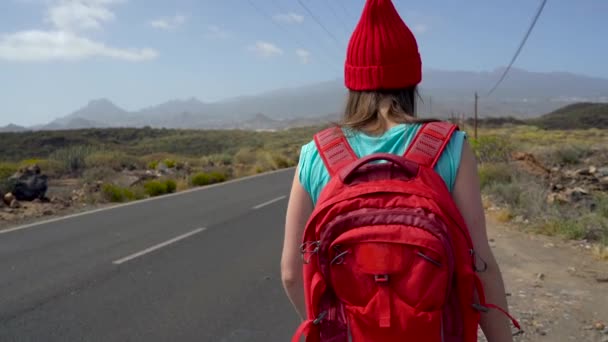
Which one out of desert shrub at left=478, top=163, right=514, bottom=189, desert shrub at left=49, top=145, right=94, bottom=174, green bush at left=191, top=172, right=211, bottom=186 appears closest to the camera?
desert shrub at left=478, top=163, right=514, bottom=189

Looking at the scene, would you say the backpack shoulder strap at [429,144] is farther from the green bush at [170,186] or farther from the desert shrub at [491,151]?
the desert shrub at [491,151]

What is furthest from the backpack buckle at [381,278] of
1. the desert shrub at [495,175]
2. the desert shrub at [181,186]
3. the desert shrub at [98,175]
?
the desert shrub at [98,175]

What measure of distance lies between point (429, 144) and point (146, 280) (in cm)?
557

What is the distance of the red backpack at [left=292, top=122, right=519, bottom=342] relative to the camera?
155 cm

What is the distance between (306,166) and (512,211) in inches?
383

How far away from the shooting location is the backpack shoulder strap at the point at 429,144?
1.71m

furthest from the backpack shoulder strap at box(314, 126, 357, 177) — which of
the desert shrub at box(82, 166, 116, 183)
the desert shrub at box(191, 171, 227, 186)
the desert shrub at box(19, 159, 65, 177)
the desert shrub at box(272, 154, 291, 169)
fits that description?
the desert shrub at box(272, 154, 291, 169)

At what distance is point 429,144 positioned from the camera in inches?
68.1

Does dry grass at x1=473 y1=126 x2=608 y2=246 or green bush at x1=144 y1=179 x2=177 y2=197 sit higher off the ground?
dry grass at x1=473 y1=126 x2=608 y2=246

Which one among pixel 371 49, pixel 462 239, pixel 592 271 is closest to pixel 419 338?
pixel 462 239

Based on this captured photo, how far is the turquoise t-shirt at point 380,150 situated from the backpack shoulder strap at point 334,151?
26mm

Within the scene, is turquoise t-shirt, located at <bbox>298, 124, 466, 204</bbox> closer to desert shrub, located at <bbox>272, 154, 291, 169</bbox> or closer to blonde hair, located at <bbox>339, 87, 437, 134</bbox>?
blonde hair, located at <bbox>339, 87, 437, 134</bbox>

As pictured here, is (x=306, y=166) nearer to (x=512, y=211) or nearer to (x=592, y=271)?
(x=592, y=271)

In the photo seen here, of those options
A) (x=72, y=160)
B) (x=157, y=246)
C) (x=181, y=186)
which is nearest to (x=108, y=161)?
(x=72, y=160)
